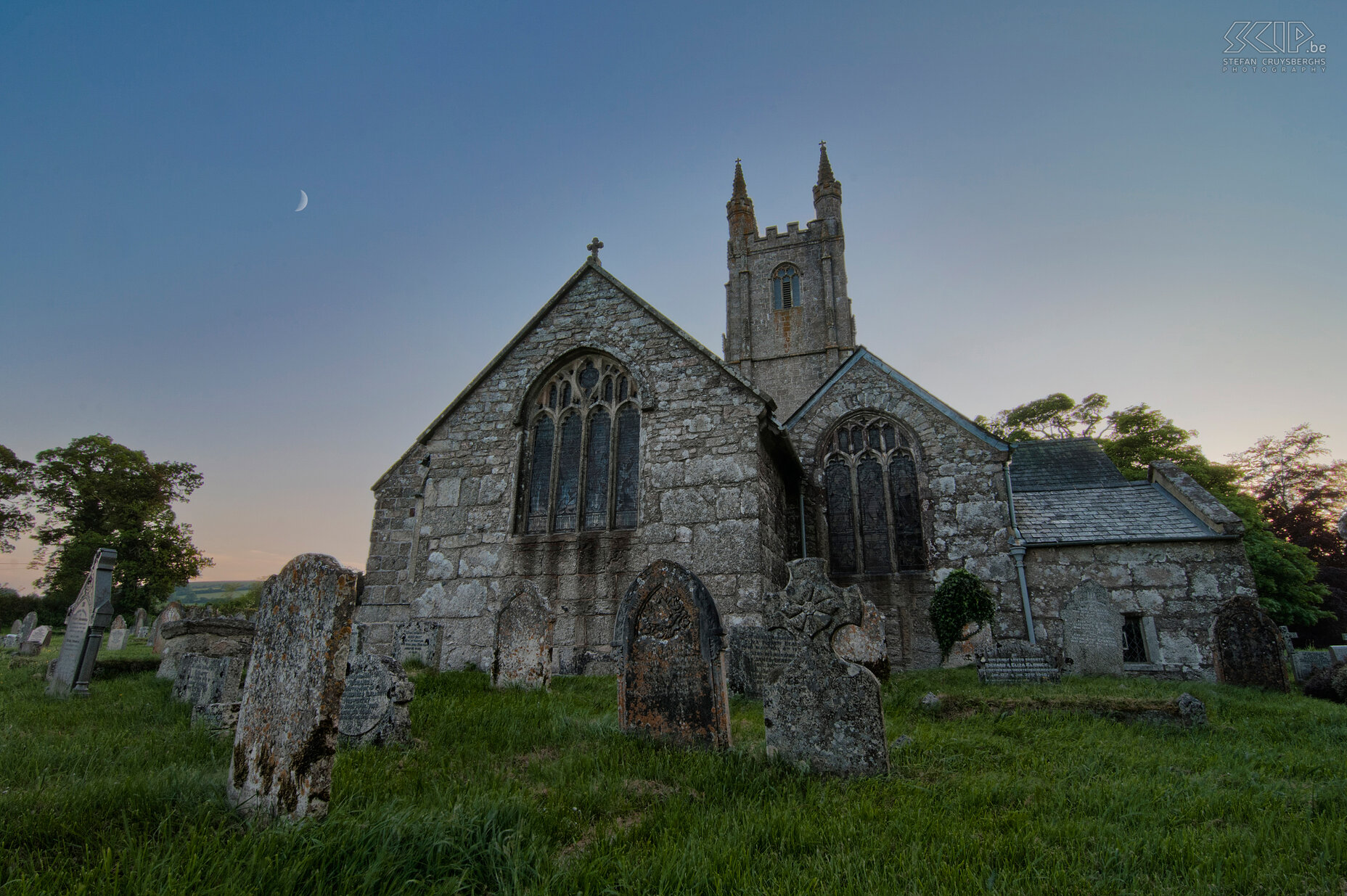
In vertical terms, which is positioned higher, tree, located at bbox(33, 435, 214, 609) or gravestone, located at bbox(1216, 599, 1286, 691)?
tree, located at bbox(33, 435, 214, 609)

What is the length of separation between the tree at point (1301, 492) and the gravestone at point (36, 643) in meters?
41.9

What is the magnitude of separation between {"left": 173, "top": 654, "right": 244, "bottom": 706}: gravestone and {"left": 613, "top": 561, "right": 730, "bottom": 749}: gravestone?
4379mm

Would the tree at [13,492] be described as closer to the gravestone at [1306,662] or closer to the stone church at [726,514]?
the stone church at [726,514]

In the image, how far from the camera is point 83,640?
8406 mm

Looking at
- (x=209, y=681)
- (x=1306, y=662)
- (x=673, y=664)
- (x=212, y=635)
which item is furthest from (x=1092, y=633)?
(x=212, y=635)

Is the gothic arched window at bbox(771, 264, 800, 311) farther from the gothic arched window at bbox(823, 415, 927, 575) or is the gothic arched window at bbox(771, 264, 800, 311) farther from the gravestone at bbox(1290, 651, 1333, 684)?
the gravestone at bbox(1290, 651, 1333, 684)

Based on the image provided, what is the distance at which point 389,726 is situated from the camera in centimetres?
524

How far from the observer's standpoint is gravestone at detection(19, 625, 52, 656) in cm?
1684

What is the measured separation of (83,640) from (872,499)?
42.6 feet

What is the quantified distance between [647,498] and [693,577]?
4401 millimetres

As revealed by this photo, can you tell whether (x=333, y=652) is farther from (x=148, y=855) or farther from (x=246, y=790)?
(x=148, y=855)

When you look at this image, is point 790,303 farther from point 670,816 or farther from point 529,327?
point 670,816

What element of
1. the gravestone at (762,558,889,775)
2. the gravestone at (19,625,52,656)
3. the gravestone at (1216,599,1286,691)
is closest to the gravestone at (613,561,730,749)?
the gravestone at (762,558,889,775)

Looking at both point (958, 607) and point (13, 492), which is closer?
point (958, 607)
